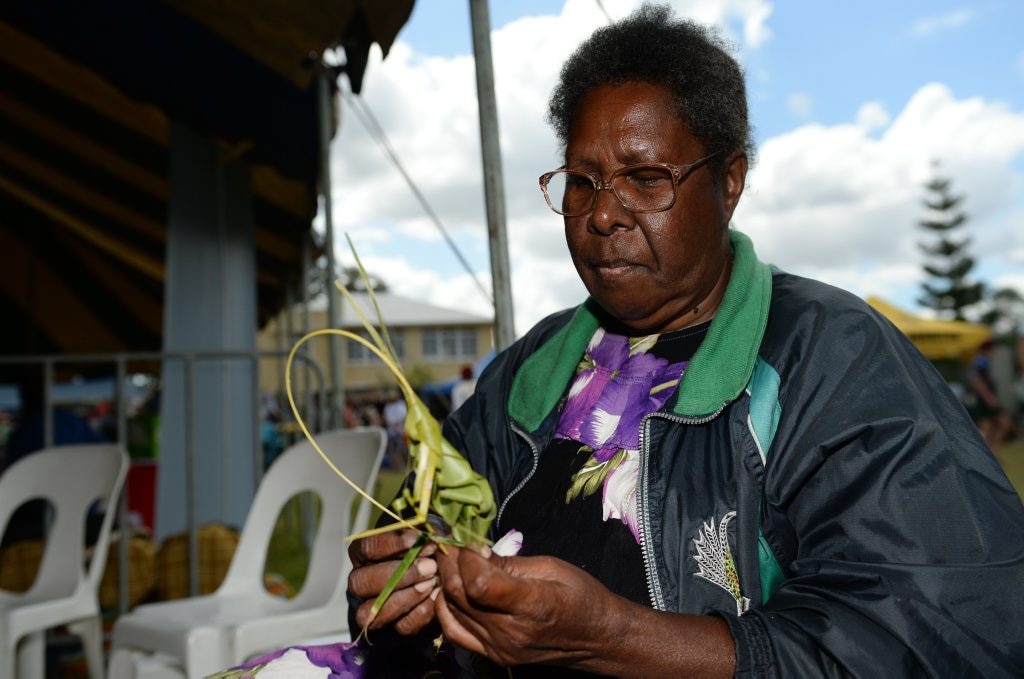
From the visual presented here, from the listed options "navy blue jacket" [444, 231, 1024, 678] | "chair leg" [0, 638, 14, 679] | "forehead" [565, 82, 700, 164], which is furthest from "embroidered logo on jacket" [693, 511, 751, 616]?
"chair leg" [0, 638, 14, 679]

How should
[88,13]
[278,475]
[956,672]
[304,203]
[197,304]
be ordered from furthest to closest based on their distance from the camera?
[304,203] < [197,304] < [88,13] < [278,475] < [956,672]

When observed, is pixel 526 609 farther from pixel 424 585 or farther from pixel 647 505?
pixel 647 505

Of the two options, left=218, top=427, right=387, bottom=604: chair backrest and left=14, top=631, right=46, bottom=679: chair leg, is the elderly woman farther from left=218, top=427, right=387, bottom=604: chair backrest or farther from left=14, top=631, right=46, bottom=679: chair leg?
left=14, top=631, right=46, bottom=679: chair leg

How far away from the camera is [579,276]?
1.71 m

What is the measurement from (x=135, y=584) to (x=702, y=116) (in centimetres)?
408

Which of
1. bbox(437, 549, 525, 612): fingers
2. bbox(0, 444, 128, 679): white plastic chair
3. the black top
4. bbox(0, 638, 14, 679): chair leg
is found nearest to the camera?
bbox(437, 549, 525, 612): fingers

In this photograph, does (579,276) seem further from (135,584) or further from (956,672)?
(135,584)

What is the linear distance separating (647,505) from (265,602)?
2.27 metres

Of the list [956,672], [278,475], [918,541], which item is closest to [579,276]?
[918,541]

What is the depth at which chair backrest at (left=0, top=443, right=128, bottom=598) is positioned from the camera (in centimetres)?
346

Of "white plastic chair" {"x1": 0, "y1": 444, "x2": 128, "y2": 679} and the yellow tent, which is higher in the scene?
the yellow tent

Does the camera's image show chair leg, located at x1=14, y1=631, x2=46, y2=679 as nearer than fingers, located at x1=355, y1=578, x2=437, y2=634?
No

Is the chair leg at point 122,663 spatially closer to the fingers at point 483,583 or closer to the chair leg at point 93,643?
the chair leg at point 93,643

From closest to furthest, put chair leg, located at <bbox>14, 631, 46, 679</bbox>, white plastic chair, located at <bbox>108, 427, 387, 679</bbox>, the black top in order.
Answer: the black top → white plastic chair, located at <bbox>108, 427, 387, 679</bbox> → chair leg, located at <bbox>14, 631, 46, 679</bbox>
